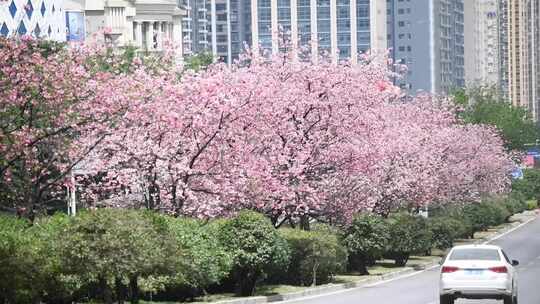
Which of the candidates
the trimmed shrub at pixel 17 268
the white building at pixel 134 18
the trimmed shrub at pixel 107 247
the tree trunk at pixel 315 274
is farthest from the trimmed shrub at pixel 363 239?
the white building at pixel 134 18

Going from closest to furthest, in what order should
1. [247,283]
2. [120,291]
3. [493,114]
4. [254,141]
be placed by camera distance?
[120,291]
[247,283]
[254,141]
[493,114]

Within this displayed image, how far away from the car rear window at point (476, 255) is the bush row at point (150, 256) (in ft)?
18.9

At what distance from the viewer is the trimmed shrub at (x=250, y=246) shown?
3394 cm

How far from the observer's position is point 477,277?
28.9 meters

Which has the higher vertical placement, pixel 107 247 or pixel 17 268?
pixel 107 247

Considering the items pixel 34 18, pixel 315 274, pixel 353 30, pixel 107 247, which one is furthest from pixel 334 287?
pixel 353 30

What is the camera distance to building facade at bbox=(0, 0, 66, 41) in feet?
185

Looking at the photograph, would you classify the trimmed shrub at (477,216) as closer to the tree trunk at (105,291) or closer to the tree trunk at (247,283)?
the tree trunk at (247,283)

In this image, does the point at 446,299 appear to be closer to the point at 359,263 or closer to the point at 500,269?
the point at 500,269

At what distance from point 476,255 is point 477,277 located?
0.70 meters

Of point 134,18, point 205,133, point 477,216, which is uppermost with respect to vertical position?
point 134,18

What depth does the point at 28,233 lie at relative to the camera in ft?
84.9

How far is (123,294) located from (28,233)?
2.98 meters

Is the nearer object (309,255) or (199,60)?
(309,255)
